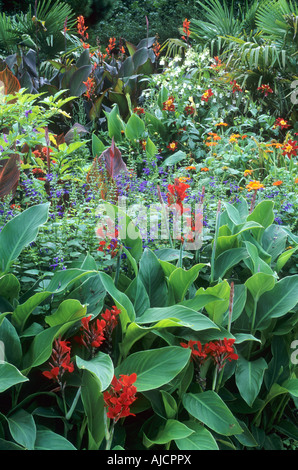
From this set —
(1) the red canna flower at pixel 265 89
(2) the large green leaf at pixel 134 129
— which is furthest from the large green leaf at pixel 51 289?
(1) the red canna flower at pixel 265 89

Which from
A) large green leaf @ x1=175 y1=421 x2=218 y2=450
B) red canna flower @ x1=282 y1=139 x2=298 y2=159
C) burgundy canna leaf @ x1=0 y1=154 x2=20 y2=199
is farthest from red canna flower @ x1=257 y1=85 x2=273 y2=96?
large green leaf @ x1=175 y1=421 x2=218 y2=450

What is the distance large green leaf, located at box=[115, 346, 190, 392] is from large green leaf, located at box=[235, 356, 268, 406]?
34 cm

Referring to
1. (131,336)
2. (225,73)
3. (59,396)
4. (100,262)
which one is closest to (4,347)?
(59,396)

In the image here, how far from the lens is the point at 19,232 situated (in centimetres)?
187

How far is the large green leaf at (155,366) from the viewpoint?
5.19ft

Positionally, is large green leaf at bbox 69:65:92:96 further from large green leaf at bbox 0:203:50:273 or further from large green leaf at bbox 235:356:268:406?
large green leaf at bbox 235:356:268:406

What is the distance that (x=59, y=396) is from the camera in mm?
1726

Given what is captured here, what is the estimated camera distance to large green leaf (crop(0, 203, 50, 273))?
1.82 meters

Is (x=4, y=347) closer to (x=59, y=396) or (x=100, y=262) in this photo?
(x=59, y=396)

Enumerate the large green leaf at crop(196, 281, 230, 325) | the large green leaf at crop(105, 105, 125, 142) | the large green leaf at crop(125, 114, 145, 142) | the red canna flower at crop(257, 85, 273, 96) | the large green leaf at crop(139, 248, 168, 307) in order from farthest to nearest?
the red canna flower at crop(257, 85, 273, 96) → the large green leaf at crop(105, 105, 125, 142) → the large green leaf at crop(125, 114, 145, 142) → the large green leaf at crop(139, 248, 168, 307) → the large green leaf at crop(196, 281, 230, 325)

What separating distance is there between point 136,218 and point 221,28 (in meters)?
6.54

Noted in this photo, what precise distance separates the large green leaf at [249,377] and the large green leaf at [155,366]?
34cm

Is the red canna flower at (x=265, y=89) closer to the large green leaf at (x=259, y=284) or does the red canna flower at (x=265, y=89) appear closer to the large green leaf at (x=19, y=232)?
the large green leaf at (x=259, y=284)

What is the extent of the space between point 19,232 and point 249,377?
1011 millimetres
